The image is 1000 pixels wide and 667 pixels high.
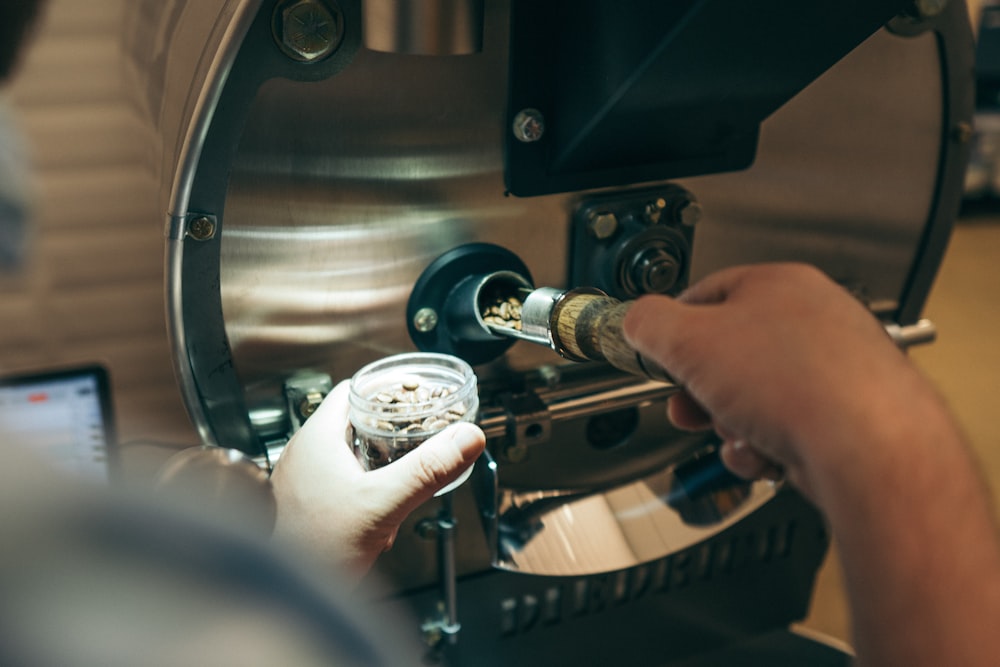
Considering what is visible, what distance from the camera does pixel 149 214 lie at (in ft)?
3.46

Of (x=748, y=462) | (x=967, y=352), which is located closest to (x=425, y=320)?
(x=748, y=462)

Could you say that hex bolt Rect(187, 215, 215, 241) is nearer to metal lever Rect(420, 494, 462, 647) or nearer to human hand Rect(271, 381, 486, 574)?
human hand Rect(271, 381, 486, 574)

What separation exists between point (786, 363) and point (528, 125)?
0.33 metres

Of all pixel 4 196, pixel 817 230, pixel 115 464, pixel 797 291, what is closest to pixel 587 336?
pixel 797 291

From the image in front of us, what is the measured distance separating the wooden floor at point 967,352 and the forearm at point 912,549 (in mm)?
937

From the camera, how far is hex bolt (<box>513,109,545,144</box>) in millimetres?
652

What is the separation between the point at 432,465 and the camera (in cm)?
60

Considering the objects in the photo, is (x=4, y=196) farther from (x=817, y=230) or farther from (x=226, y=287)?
(x=817, y=230)

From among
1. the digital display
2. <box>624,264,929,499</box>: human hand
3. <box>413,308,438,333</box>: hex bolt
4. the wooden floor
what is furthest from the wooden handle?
the wooden floor

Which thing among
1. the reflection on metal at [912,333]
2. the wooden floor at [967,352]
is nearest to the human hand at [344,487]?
the reflection on metal at [912,333]

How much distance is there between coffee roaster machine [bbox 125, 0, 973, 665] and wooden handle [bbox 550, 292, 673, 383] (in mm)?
49

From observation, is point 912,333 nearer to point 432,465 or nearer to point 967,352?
point 432,465

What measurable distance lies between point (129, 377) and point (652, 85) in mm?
847

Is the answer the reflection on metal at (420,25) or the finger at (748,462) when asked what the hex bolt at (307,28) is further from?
the finger at (748,462)
